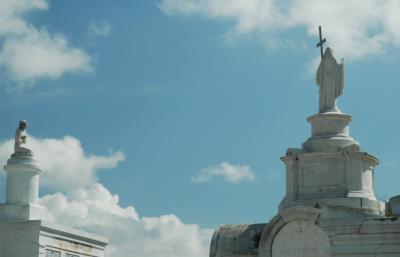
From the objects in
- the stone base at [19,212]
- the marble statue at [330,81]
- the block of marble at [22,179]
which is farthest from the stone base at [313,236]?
the block of marble at [22,179]

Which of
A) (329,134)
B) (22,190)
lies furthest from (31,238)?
(329,134)

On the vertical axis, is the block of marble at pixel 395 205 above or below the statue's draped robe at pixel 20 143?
below

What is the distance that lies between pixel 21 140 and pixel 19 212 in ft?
5.04

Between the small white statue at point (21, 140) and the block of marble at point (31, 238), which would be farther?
the small white statue at point (21, 140)

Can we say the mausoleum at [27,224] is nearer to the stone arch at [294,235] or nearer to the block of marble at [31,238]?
the block of marble at [31,238]

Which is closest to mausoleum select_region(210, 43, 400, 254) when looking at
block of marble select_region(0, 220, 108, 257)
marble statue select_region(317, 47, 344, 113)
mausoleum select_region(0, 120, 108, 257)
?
marble statue select_region(317, 47, 344, 113)

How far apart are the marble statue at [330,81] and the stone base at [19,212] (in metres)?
10.9

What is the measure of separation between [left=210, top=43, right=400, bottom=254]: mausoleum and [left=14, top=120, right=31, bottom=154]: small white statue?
7395 millimetres

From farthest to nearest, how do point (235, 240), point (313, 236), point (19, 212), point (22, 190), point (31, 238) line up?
point (235, 240)
point (313, 236)
point (22, 190)
point (19, 212)
point (31, 238)

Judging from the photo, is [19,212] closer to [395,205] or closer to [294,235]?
[395,205]

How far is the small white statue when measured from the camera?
56.2 feet

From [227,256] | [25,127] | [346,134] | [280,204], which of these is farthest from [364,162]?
[25,127]

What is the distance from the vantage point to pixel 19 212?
16.5m

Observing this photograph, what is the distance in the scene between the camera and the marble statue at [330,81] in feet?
81.9
